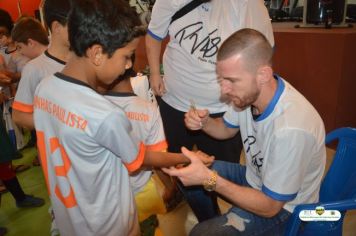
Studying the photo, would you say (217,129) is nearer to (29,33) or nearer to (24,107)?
(24,107)

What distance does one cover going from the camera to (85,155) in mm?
1078

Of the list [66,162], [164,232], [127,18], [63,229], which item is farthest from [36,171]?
[127,18]

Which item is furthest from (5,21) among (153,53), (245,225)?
(245,225)

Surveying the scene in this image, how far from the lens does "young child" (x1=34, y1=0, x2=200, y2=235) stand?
3.34 ft

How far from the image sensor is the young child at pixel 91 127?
102 cm

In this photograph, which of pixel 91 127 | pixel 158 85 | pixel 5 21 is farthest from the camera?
pixel 5 21

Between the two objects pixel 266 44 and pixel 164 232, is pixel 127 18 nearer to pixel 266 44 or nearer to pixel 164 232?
pixel 266 44

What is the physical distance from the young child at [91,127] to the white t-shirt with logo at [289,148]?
0.48m

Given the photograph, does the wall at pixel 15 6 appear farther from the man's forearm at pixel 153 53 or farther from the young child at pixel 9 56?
the man's forearm at pixel 153 53

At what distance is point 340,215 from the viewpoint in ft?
4.05

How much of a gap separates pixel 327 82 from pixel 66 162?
236cm

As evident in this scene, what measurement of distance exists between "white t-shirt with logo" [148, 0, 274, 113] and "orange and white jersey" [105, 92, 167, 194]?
0.40 m

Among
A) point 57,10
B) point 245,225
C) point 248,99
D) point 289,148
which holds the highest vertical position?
point 57,10

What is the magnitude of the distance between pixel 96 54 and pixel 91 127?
0.24 meters
